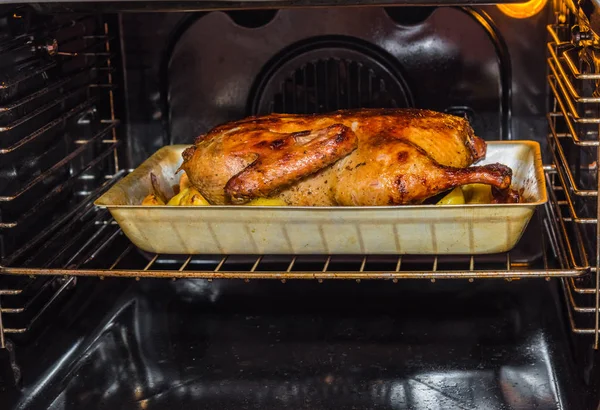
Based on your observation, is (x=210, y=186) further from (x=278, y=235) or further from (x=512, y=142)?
(x=512, y=142)

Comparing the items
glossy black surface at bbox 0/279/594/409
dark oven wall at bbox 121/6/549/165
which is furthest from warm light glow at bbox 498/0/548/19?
glossy black surface at bbox 0/279/594/409

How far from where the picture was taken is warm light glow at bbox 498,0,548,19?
1.97 m

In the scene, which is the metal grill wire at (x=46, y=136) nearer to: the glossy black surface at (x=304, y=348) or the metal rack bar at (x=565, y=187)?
the glossy black surface at (x=304, y=348)

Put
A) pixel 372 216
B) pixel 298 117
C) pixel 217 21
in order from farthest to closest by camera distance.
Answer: pixel 217 21
pixel 298 117
pixel 372 216

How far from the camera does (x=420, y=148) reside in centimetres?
165

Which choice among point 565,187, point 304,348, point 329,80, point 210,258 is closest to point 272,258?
point 210,258

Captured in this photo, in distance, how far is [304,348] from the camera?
71.4 inches

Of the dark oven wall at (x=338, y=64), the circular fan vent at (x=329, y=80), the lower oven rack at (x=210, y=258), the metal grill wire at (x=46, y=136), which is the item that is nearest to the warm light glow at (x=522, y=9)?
the dark oven wall at (x=338, y=64)

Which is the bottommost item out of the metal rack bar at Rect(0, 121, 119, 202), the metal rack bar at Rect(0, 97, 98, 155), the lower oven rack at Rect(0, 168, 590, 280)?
the lower oven rack at Rect(0, 168, 590, 280)

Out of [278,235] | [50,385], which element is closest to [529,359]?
[278,235]

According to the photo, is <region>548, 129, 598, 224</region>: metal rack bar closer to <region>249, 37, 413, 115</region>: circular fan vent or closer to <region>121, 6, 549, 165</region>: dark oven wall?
<region>121, 6, 549, 165</region>: dark oven wall

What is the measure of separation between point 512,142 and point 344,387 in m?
0.69

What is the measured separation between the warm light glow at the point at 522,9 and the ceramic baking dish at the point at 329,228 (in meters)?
0.46

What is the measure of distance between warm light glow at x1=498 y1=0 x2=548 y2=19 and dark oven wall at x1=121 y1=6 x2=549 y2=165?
0.01 meters
